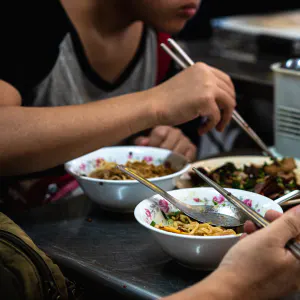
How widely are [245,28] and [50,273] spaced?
242cm

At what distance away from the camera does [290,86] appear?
171 centimetres

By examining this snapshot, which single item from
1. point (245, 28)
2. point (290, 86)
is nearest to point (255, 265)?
point (290, 86)

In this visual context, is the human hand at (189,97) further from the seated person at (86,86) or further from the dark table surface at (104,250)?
the dark table surface at (104,250)

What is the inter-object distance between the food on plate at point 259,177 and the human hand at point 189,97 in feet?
0.51

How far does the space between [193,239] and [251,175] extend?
1.83 feet

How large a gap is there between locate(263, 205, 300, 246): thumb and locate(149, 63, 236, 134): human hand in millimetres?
536

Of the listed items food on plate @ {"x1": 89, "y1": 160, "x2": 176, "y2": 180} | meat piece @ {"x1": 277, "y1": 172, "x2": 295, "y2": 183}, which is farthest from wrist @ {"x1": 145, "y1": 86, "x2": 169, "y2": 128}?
meat piece @ {"x1": 277, "y1": 172, "x2": 295, "y2": 183}

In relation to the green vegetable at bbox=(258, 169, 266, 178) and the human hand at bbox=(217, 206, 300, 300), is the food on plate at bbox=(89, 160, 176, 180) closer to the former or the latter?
the green vegetable at bbox=(258, 169, 266, 178)

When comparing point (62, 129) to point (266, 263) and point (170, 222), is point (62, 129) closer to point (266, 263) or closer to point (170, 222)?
point (170, 222)

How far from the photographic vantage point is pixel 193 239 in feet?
3.12

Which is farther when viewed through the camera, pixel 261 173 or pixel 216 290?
pixel 261 173

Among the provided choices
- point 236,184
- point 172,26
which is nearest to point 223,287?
point 236,184

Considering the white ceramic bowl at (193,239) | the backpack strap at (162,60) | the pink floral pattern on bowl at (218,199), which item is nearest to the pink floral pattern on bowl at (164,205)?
the white ceramic bowl at (193,239)

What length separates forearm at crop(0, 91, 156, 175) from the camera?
1.29 metres
